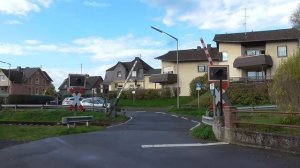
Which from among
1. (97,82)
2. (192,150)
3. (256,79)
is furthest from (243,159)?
(97,82)

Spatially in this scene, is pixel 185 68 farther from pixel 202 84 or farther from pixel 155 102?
pixel 155 102

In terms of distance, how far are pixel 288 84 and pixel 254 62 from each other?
47.4m

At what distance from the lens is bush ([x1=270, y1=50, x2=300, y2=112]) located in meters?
16.3

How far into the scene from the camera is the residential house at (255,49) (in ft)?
209

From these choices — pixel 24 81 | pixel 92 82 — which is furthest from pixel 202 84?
pixel 92 82

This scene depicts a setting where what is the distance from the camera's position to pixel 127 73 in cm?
10194

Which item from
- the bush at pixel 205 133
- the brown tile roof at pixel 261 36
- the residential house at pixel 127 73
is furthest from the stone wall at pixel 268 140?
the residential house at pixel 127 73

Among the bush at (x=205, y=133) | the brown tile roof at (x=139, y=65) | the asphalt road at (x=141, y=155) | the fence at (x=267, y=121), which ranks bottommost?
the asphalt road at (x=141, y=155)

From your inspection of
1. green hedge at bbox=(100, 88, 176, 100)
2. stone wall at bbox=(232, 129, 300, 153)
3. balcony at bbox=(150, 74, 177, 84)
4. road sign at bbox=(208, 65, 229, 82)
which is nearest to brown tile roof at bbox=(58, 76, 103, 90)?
balcony at bbox=(150, 74, 177, 84)

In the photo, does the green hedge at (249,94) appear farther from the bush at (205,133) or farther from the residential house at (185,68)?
the bush at (205,133)

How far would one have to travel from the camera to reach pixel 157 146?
1588 centimetres

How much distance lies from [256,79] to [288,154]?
146 ft

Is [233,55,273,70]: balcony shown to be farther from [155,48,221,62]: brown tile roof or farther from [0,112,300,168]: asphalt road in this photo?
[0,112,300,168]: asphalt road

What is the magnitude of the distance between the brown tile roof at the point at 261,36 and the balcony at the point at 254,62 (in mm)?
2956
